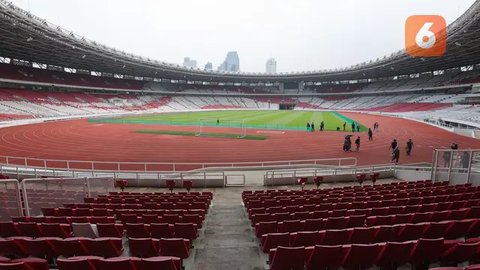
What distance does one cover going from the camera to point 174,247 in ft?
15.7

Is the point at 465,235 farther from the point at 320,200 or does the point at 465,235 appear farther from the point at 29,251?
the point at 29,251

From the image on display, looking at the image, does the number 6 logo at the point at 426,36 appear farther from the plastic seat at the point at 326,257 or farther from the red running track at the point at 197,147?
the plastic seat at the point at 326,257

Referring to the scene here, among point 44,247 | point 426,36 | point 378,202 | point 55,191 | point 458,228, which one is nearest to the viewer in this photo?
point 44,247

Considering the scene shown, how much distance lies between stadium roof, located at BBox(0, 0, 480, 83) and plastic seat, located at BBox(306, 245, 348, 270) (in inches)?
1423

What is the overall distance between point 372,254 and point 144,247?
362 centimetres

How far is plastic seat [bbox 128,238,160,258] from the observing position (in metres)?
4.71

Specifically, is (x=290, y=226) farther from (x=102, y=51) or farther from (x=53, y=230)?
(x=102, y=51)

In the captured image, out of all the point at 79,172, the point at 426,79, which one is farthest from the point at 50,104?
the point at 426,79

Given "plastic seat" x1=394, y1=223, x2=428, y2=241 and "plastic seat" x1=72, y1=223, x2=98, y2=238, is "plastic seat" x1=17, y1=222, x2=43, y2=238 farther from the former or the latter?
"plastic seat" x1=394, y1=223, x2=428, y2=241

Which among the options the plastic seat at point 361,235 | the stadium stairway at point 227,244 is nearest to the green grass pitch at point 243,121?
the stadium stairway at point 227,244

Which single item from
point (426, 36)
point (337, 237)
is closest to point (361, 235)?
point (337, 237)

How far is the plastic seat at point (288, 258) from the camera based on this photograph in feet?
13.6

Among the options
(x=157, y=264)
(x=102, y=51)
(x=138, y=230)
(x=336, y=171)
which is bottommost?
(x=336, y=171)

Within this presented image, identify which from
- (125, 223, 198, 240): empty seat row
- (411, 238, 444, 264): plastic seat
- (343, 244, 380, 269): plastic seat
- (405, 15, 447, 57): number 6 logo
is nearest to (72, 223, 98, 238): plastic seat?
(125, 223, 198, 240): empty seat row
